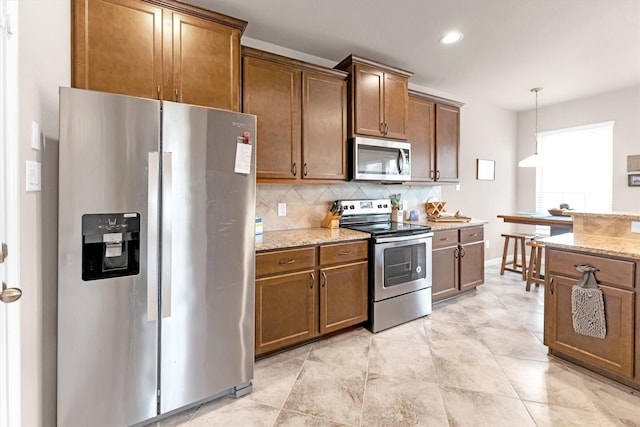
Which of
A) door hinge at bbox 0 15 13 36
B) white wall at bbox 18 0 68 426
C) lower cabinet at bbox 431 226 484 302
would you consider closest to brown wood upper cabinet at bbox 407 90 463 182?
lower cabinet at bbox 431 226 484 302

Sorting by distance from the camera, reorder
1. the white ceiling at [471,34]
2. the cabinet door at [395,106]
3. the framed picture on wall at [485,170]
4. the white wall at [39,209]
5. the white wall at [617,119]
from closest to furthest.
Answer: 1. the white wall at [39,209]
2. the white ceiling at [471,34]
3. the cabinet door at [395,106]
4. the white wall at [617,119]
5. the framed picture on wall at [485,170]

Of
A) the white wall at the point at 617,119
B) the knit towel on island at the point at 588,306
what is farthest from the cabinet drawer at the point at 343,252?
the white wall at the point at 617,119

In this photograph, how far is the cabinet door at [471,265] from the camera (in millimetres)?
3387

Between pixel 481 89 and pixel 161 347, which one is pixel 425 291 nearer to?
pixel 161 347

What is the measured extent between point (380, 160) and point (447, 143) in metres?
1.24

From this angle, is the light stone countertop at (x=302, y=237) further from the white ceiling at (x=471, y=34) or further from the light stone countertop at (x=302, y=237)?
the white ceiling at (x=471, y=34)

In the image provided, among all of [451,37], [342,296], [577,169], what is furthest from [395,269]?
[577,169]

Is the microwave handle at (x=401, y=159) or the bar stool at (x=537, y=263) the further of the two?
the bar stool at (x=537, y=263)

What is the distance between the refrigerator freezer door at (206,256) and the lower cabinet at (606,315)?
7.18 ft

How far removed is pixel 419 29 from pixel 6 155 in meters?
2.80

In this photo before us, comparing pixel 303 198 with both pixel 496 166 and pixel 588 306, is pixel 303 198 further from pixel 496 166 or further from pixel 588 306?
pixel 496 166

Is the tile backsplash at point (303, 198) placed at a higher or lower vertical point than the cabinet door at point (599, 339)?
higher

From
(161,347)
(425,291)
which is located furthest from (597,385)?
(161,347)

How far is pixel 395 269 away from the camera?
2697 mm
